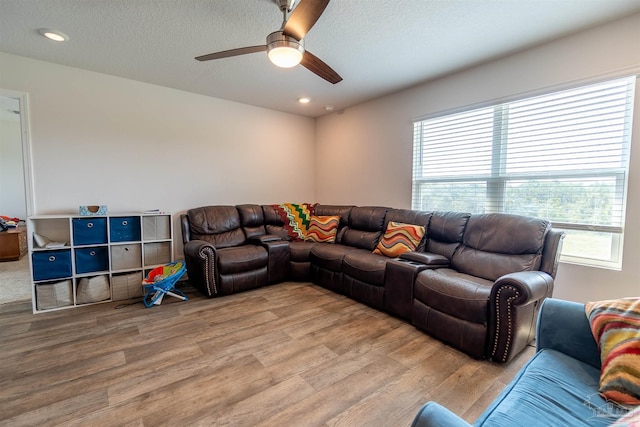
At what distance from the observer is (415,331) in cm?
245

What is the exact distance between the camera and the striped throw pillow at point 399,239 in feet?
10.1

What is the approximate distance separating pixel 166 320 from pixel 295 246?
1748 millimetres

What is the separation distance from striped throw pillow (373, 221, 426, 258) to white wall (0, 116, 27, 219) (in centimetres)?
721

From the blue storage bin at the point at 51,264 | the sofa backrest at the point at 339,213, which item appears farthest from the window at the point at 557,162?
the blue storage bin at the point at 51,264

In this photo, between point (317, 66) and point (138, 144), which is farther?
point (138, 144)

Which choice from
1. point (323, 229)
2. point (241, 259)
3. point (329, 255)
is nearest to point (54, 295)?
point (241, 259)

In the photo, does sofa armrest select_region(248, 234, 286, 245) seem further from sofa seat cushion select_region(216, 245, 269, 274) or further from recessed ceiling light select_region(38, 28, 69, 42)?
recessed ceiling light select_region(38, 28, 69, 42)

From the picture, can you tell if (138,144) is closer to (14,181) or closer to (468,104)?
(468,104)

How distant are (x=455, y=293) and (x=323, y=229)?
7.35 ft

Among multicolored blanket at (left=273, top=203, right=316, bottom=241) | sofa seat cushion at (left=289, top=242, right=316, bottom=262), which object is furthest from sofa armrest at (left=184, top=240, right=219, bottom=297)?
multicolored blanket at (left=273, top=203, right=316, bottom=241)

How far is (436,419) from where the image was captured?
2.50 feet

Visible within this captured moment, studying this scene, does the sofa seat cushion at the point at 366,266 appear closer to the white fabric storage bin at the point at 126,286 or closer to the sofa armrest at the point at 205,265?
the sofa armrest at the point at 205,265

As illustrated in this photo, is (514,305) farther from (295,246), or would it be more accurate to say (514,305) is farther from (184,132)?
(184,132)

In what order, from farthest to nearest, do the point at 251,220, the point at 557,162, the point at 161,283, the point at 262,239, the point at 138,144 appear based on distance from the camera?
the point at 251,220 < the point at 262,239 < the point at 138,144 < the point at 161,283 < the point at 557,162
